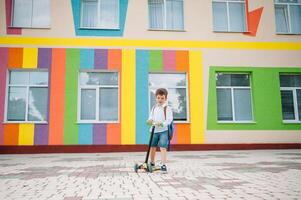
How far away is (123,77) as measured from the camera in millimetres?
12320

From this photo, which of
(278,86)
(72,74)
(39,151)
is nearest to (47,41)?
(72,74)

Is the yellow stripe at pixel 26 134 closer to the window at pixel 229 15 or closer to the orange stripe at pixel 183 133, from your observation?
the orange stripe at pixel 183 133

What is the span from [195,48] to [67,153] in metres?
6.93

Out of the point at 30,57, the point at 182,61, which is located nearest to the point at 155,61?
the point at 182,61

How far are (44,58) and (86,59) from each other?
1.71 m

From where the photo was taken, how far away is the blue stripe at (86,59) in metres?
12.3

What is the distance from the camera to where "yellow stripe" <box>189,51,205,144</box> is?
1231cm

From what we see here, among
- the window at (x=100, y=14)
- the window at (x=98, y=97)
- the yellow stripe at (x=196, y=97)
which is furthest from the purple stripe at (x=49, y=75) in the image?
the yellow stripe at (x=196, y=97)

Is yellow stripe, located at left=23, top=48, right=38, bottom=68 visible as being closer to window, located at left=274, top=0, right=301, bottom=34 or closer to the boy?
the boy

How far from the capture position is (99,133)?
1193 centimetres

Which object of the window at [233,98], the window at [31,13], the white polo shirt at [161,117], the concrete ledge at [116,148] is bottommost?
the concrete ledge at [116,148]

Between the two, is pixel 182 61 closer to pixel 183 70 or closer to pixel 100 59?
pixel 183 70

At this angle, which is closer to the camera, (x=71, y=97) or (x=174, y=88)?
(x=71, y=97)

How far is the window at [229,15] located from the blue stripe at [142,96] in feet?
12.2
